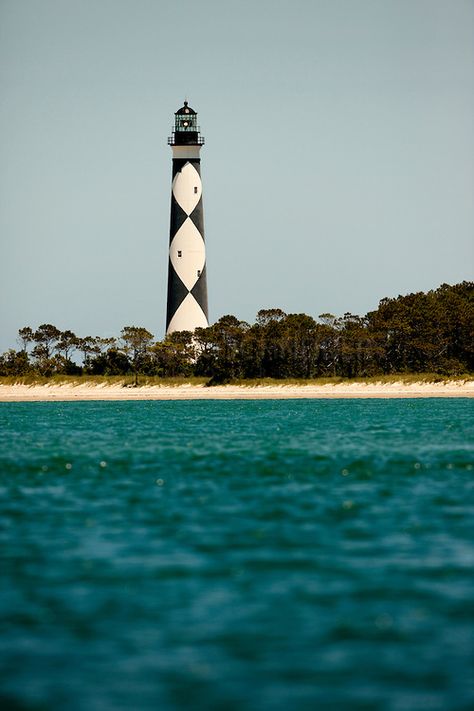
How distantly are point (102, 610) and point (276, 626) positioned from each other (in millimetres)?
2271

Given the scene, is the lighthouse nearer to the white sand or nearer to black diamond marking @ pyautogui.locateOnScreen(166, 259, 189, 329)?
black diamond marking @ pyautogui.locateOnScreen(166, 259, 189, 329)

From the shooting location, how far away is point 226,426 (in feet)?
170

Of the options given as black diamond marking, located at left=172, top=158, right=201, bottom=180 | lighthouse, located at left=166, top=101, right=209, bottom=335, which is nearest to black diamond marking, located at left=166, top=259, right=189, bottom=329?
lighthouse, located at left=166, top=101, right=209, bottom=335

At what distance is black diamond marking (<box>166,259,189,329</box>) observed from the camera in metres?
90.6

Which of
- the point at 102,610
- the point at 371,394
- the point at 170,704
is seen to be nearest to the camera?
the point at 170,704

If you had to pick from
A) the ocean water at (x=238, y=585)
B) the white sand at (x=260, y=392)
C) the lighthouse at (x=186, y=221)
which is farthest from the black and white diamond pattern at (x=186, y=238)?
the ocean water at (x=238, y=585)

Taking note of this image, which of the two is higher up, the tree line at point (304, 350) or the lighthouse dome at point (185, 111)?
the lighthouse dome at point (185, 111)

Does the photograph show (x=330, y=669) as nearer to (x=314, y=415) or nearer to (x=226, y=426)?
(x=226, y=426)

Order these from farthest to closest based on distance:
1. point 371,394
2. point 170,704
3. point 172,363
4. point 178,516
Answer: point 172,363, point 371,394, point 178,516, point 170,704

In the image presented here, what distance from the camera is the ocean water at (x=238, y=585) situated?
33.8ft

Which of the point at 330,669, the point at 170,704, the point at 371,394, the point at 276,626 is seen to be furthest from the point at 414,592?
the point at 371,394

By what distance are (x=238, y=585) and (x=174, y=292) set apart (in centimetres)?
7827

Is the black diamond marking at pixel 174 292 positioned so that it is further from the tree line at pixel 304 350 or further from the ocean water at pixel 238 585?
the ocean water at pixel 238 585

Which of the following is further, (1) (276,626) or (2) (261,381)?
(2) (261,381)
